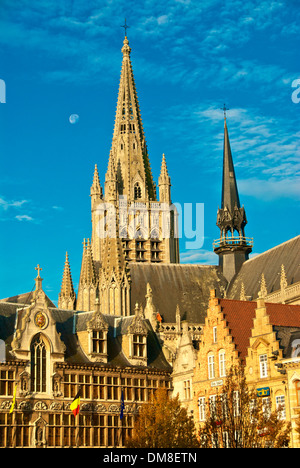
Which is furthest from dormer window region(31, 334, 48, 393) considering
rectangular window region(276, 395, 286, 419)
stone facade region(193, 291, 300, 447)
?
rectangular window region(276, 395, 286, 419)

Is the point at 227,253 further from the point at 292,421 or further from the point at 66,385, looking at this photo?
the point at 292,421

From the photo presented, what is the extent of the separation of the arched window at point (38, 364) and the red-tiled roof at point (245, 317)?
14.4 metres

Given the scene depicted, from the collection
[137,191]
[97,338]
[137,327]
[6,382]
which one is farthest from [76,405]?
[137,191]

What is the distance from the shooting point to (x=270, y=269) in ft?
360

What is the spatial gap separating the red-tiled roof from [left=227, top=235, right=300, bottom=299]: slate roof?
2356cm

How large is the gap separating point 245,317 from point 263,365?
7457mm

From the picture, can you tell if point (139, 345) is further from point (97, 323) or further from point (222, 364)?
point (222, 364)

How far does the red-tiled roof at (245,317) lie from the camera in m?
73.7

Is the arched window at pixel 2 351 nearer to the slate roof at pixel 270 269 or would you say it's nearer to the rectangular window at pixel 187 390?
the rectangular window at pixel 187 390

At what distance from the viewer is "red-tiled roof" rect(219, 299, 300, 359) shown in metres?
73.7

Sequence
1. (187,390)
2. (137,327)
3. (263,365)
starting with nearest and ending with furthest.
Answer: (263,365), (187,390), (137,327)

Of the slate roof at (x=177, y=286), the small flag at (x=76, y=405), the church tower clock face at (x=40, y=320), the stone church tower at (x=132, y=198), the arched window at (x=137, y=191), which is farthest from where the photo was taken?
the arched window at (x=137, y=191)

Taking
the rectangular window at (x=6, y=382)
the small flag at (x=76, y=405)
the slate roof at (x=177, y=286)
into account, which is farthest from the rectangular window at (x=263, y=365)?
the slate roof at (x=177, y=286)
